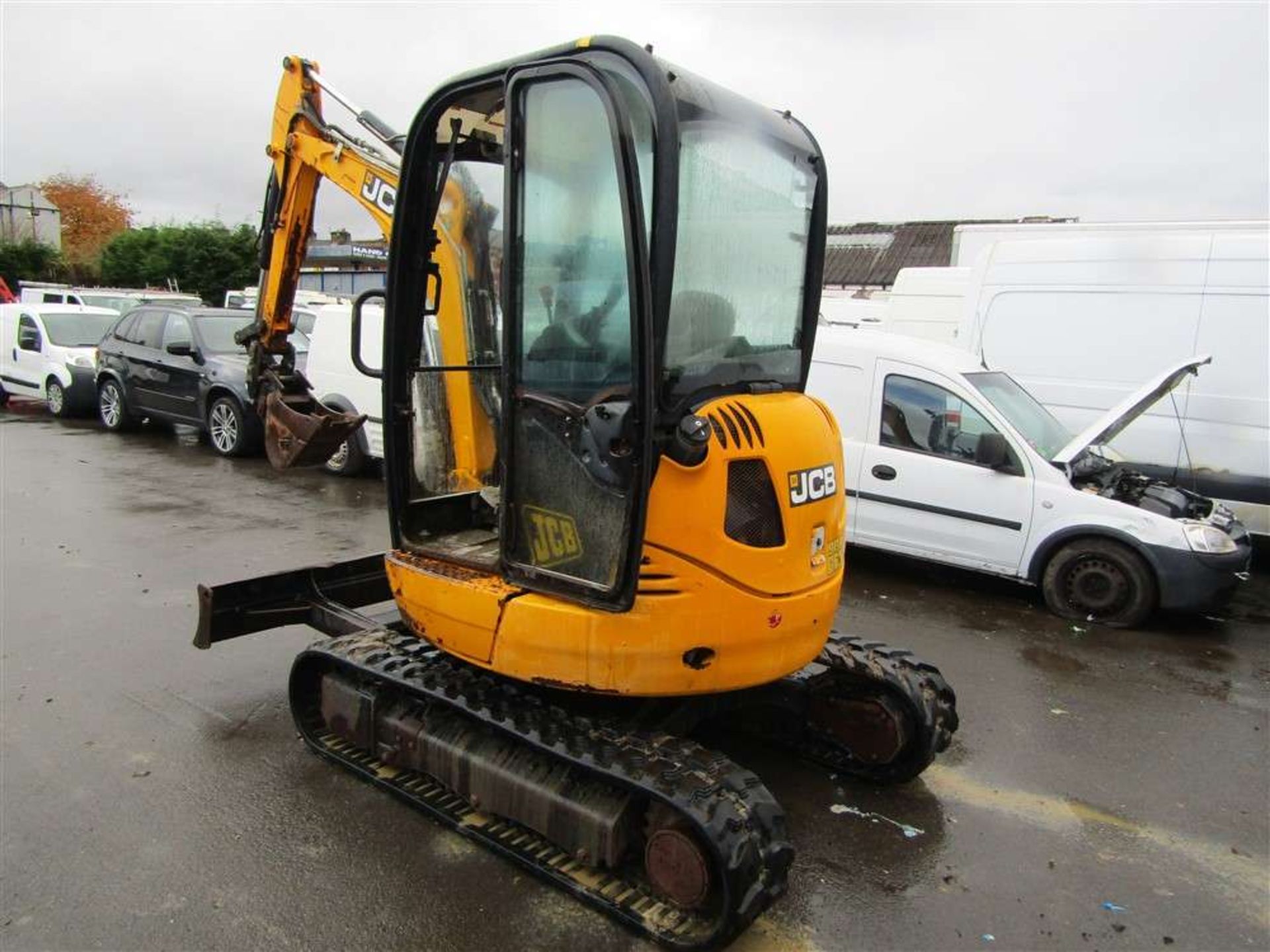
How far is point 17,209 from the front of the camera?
3838 centimetres

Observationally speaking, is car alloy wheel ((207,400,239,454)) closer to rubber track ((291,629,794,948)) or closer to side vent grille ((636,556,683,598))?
rubber track ((291,629,794,948))

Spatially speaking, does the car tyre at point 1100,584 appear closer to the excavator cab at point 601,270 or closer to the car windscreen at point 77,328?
the excavator cab at point 601,270

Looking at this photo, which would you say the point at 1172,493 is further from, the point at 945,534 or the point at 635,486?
the point at 635,486

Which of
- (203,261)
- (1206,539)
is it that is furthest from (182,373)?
(203,261)

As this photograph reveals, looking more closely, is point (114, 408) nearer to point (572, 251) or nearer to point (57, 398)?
point (57, 398)

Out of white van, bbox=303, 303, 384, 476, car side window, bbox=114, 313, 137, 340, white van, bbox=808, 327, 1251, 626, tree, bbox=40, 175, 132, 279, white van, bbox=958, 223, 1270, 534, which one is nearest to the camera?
white van, bbox=808, 327, 1251, 626

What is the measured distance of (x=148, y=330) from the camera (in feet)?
39.7

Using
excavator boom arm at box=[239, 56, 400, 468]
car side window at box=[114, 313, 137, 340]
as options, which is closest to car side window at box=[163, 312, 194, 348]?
car side window at box=[114, 313, 137, 340]

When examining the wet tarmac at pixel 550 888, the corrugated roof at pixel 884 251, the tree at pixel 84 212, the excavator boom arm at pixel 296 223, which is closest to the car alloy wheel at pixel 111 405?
the wet tarmac at pixel 550 888

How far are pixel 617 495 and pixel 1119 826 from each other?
275 centimetres

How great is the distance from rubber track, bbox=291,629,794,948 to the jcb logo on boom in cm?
205

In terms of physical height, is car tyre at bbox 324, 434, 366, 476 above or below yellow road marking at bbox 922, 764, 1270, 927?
above

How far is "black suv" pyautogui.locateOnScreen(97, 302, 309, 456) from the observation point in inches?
432

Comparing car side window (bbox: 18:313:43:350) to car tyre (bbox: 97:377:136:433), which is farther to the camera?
car side window (bbox: 18:313:43:350)
